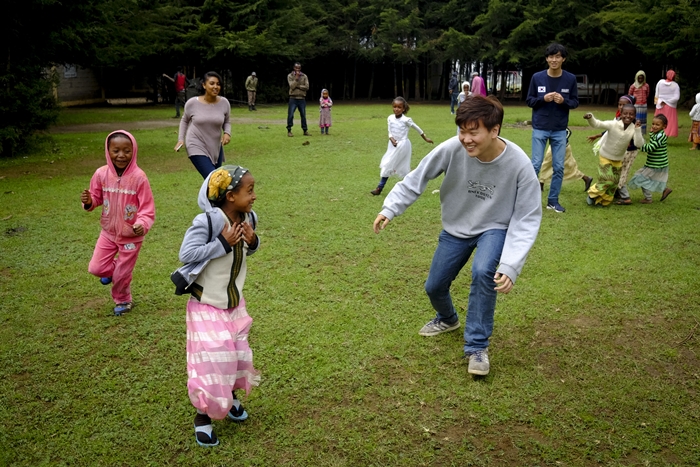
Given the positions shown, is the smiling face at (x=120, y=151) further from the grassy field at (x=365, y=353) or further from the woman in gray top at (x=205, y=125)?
the woman in gray top at (x=205, y=125)

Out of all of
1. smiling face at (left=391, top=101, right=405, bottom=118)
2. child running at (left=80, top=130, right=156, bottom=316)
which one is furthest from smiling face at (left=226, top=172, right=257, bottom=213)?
smiling face at (left=391, top=101, right=405, bottom=118)

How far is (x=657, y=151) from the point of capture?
27.9 ft

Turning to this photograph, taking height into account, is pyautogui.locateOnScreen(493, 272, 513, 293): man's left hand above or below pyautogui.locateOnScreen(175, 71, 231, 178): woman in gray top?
below

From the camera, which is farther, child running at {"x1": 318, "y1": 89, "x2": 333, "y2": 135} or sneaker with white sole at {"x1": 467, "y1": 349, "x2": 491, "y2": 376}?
child running at {"x1": 318, "y1": 89, "x2": 333, "y2": 135}

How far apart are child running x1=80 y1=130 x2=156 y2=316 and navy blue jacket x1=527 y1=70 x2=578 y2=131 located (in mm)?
5167

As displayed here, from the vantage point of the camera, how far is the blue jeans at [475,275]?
386 centimetres

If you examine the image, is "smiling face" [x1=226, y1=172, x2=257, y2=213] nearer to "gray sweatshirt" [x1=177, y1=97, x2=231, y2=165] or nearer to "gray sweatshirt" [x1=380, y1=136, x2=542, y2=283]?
"gray sweatshirt" [x1=380, y1=136, x2=542, y2=283]

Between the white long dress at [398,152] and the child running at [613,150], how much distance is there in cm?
265

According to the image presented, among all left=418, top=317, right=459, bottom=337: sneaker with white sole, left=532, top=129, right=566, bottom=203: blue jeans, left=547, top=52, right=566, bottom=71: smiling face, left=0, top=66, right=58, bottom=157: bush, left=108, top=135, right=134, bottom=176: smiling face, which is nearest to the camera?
left=418, top=317, right=459, bottom=337: sneaker with white sole

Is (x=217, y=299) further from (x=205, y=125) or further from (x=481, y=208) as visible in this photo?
(x=205, y=125)

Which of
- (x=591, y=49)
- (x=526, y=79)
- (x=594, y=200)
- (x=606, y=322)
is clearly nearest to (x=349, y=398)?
(x=606, y=322)

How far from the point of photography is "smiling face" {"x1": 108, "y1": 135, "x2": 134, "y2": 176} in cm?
470

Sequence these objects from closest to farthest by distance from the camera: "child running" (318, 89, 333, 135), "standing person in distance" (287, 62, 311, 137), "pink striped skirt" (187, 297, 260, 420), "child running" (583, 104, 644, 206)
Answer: "pink striped skirt" (187, 297, 260, 420) → "child running" (583, 104, 644, 206) → "standing person in distance" (287, 62, 311, 137) → "child running" (318, 89, 333, 135)

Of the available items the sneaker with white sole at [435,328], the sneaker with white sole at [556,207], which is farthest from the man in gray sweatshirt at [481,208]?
the sneaker with white sole at [556,207]
